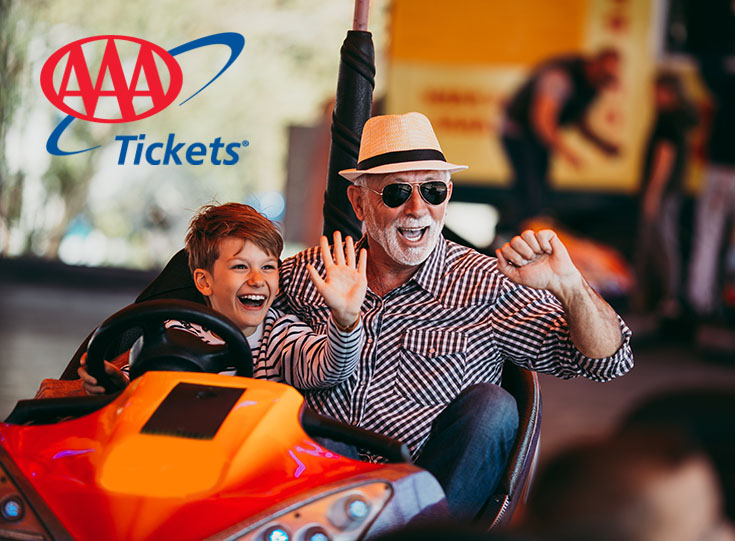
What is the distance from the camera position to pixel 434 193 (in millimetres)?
1852

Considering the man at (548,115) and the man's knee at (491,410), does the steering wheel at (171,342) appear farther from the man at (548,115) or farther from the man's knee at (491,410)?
the man at (548,115)

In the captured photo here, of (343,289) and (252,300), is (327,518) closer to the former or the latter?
(343,289)

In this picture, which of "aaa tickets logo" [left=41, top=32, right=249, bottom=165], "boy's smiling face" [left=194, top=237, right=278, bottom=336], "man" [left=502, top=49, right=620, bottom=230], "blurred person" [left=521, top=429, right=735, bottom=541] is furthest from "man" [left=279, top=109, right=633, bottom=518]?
"man" [left=502, top=49, right=620, bottom=230]

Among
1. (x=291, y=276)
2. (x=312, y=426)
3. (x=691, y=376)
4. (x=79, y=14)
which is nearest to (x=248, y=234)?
(x=291, y=276)

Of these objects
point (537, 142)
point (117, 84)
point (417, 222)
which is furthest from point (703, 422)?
point (537, 142)

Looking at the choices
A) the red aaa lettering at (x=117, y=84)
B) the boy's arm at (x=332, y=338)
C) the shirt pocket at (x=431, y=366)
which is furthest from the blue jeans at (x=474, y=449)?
the red aaa lettering at (x=117, y=84)

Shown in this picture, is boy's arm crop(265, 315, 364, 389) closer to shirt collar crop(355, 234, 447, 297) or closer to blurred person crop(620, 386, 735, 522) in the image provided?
shirt collar crop(355, 234, 447, 297)

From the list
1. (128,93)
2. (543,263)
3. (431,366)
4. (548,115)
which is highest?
(548,115)

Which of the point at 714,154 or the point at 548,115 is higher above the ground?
the point at 548,115

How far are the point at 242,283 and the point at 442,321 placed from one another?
0.38 metres

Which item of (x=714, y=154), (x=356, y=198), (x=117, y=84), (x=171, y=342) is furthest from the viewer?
(x=714, y=154)

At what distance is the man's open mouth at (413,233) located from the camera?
1854 millimetres

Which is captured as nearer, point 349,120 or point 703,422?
point 703,422

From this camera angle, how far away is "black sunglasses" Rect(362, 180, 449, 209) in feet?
6.07
